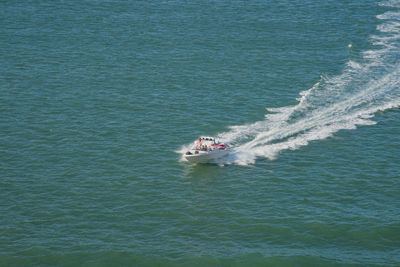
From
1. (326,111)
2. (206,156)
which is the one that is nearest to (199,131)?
(206,156)

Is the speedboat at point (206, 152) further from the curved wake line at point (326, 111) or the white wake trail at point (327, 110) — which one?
the white wake trail at point (327, 110)

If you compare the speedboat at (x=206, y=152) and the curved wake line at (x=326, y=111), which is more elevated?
the curved wake line at (x=326, y=111)

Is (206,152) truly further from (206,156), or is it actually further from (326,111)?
(326,111)

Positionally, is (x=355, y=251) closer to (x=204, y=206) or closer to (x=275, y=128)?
(x=204, y=206)

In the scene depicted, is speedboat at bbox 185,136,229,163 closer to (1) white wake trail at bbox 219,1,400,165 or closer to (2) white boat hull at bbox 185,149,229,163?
(2) white boat hull at bbox 185,149,229,163

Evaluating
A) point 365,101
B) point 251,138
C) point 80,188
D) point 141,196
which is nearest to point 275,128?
point 251,138

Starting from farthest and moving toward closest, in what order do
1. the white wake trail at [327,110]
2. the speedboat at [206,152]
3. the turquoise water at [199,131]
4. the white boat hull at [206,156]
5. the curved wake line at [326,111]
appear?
1. the white wake trail at [327,110]
2. the curved wake line at [326,111]
3. the speedboat at [206,152]
4. the white boat hull at [206,156]
5. the turquoise water at [199,131]

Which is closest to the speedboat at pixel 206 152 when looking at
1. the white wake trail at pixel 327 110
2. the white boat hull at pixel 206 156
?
the white boat hull at pixel 206 156
